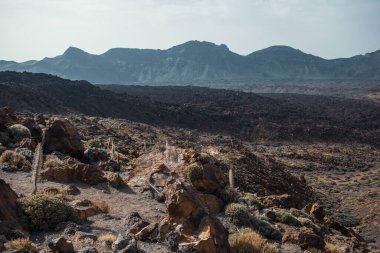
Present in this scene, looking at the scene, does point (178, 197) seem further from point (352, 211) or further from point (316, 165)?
point (316, 165)

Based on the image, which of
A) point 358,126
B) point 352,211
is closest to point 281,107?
point 358,126

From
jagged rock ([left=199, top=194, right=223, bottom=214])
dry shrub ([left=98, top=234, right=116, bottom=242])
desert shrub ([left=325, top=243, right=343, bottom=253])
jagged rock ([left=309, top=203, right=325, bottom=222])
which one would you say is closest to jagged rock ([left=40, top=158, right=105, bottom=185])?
jagged rock ([left=199, top=194, right=223, bottom=214])

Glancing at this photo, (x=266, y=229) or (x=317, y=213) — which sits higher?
(x=266, y=229)

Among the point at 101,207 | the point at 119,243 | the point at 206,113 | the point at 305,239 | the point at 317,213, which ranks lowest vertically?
the point at 206,113

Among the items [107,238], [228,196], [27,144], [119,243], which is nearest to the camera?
[119,243]

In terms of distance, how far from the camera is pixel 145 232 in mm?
8609

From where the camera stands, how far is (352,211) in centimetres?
2798

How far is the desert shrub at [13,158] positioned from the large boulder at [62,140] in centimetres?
207

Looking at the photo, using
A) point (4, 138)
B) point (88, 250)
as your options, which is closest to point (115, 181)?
point (4, 138)

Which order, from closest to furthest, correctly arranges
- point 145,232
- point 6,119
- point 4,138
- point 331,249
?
point 145,232 → point 331,249 → point 4,138 → point 6,119

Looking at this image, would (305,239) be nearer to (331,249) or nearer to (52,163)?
(331,249)

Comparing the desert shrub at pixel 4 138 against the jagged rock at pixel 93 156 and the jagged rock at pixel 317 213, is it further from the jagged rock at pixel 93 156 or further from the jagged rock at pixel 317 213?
the jagged rock at pixel 317 213

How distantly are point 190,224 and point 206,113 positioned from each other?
60119 mm

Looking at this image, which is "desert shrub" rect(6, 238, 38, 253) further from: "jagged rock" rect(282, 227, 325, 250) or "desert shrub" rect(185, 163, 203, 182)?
"jagged rock" rect(282, 227, 325, 250)
